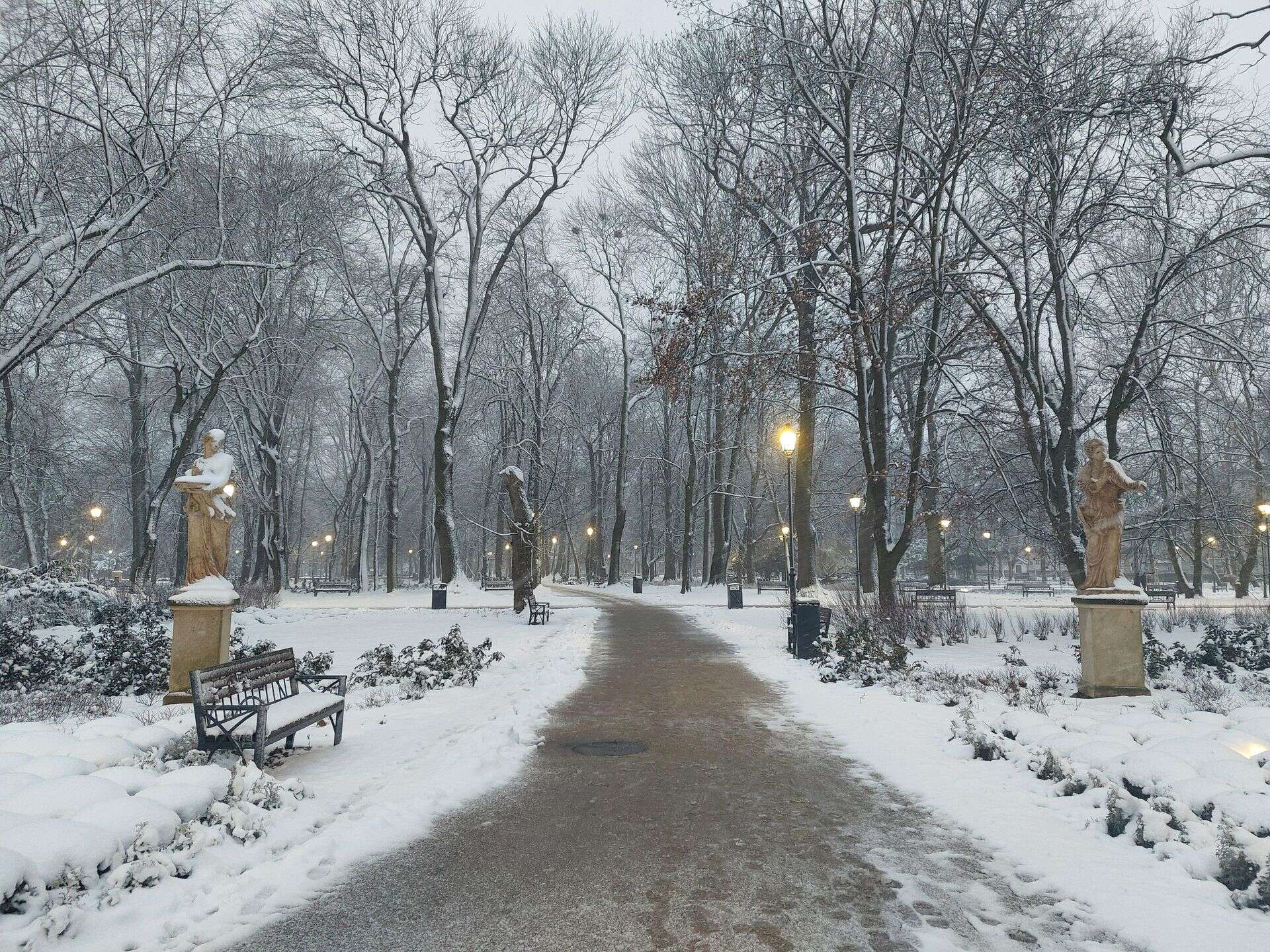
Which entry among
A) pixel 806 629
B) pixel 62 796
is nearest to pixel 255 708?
pixel 62 796

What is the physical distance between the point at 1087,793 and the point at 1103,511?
5.07m

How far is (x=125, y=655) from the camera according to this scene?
1070cm

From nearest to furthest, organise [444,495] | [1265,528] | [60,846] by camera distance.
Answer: [60,846], [1265,528], [444,495]

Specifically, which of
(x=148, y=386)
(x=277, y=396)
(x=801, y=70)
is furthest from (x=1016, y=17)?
(x=148, y=386)

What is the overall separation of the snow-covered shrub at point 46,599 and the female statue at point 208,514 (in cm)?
618

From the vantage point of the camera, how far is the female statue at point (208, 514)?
920 centimetres

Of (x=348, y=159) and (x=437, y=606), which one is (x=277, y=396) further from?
(x=437, y=606)

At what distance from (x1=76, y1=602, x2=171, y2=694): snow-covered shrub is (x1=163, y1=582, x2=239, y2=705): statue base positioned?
1.04 meters

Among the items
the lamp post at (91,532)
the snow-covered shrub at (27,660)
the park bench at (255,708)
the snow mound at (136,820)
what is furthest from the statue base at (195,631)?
the lamp post at (91,532)

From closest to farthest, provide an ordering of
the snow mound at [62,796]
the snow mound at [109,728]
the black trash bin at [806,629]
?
the snow mound at [62,796] → the snow mound at [109,728] → the black trash bin at [806,629]

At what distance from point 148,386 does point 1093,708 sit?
34.8 meters

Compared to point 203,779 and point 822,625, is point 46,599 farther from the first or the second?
point 822,625

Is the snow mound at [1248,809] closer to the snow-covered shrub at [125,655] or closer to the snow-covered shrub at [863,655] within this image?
the snow-covered shrub at [863,655]

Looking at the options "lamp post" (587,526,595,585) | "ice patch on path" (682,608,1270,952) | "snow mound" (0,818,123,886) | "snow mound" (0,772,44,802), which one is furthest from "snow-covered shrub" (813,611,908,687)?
"lamp post" (587,526,595,585)
